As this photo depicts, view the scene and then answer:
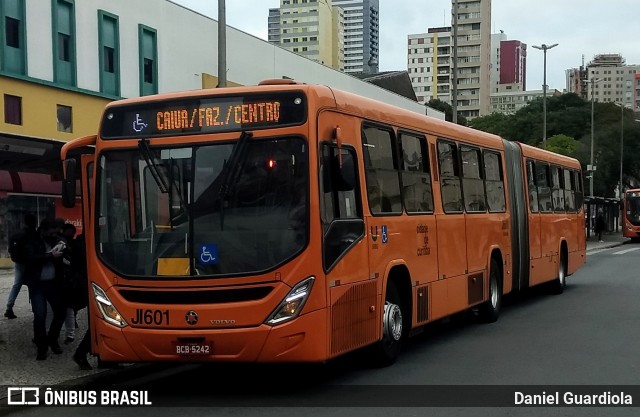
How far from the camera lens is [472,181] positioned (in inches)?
528

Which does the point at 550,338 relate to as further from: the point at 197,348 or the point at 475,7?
the point at 475,7

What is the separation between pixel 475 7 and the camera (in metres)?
154

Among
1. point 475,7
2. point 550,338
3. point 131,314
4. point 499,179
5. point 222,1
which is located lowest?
point 550,338

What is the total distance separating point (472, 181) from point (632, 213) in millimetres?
43877

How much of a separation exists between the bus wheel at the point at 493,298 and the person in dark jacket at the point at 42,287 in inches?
273

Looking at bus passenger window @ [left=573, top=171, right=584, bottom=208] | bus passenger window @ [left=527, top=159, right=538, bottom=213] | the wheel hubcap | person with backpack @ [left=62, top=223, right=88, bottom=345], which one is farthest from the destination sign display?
bus passenger window @ [left=573, top=171, right=584, bottom=208]

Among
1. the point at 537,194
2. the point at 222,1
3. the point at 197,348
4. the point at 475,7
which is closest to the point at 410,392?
the point at 197,348

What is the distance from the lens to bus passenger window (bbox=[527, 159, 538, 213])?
17078 millimetres

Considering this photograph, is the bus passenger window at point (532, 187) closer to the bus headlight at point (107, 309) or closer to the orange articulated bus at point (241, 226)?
the orange articulated bus at point (241, 226)

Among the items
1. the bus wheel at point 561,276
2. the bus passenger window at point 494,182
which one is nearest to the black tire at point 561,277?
the bus wheel at point 561,276

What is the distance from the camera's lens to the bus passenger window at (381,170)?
9477 millimetres

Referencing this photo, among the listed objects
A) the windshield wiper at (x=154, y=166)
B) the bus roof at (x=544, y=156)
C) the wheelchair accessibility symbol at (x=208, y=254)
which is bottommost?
the wheelchair accessibility symbol at (x=208, y=254)

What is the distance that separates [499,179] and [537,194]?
2927 mm

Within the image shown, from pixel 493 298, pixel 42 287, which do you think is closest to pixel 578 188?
pixel 493 298
